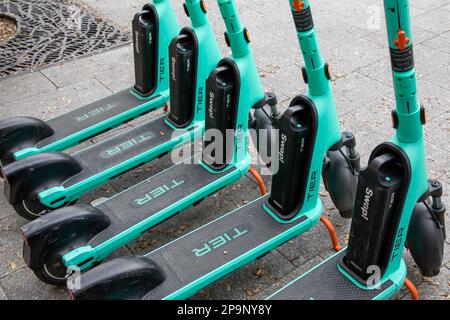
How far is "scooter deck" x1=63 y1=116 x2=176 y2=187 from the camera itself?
347 cm

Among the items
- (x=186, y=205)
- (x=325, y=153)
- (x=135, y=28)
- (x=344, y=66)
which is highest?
(x=135, y=28)

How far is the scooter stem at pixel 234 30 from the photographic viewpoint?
10.2ft

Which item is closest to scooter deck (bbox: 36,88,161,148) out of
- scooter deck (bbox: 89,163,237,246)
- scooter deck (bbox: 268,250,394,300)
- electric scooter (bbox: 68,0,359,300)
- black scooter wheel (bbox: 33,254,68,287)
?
scooter deck (bbox: 89,163,237,246)

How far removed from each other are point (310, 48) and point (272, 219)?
3.22 ft

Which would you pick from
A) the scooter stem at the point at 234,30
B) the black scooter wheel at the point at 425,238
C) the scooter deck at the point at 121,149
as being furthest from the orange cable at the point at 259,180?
the black scooter wheel at the point at 425,238

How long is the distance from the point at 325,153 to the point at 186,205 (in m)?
0.88

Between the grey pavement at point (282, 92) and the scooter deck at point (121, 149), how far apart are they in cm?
24

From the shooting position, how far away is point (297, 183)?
298cm

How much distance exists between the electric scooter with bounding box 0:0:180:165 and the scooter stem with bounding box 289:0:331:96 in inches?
61.6

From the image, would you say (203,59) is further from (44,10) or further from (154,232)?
(44,10)

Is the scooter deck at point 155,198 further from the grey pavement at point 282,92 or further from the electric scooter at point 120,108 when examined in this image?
the electric scooter at point 120,108

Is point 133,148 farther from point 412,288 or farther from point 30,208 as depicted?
point 412,288

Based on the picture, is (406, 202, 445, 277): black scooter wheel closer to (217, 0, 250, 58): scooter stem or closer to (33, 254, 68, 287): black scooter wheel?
(217, 0, 250, 58): scooter stem
